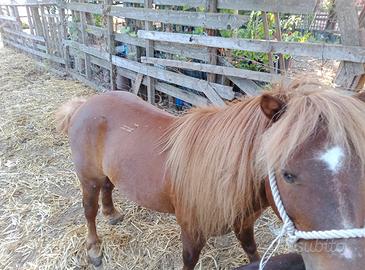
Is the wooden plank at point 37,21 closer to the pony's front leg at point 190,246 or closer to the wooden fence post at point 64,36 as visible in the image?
the wooden fence post at point 64,36

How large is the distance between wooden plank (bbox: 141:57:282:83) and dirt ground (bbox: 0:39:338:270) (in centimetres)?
140

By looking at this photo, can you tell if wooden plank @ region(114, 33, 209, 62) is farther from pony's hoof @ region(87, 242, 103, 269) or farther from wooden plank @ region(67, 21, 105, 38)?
pony's hoof @ region(87, 242, 103, 269)

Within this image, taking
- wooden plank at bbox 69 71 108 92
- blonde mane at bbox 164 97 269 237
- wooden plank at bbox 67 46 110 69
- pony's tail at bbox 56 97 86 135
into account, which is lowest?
wooden plank at bbox 69 71 108 92

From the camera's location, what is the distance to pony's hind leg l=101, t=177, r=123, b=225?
2.47 meters

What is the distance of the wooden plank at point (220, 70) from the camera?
3186mm

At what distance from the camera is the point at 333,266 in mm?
912

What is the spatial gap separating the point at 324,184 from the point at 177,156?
775 millimetres

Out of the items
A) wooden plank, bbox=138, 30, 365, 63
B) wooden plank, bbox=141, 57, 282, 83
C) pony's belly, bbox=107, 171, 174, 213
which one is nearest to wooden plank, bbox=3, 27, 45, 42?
wooden plank, bbox=141, 57, 282, 83

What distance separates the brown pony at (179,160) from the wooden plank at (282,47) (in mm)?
1615

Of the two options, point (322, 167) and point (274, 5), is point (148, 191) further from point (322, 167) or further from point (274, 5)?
point (274, 5)

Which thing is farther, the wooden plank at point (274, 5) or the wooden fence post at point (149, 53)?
the wooden fence post at point (149, 53)

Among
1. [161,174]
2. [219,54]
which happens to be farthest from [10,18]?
[161,174]

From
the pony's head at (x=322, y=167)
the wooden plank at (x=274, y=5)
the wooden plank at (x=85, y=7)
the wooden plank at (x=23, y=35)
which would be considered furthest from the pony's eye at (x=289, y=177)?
the wooden plank at (x=23, y=35)

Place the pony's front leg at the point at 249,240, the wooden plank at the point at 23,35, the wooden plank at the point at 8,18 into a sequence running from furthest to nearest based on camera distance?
the wooden plank at the point at 8,18 → the wooden plank at the point at 23,35 → the pony's front leg at the point at 249,240
